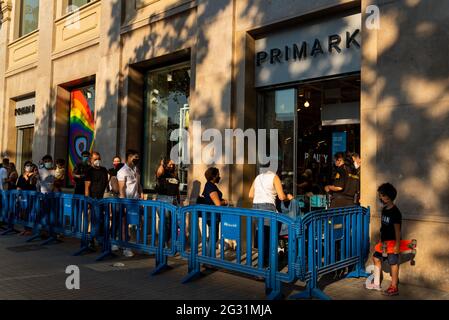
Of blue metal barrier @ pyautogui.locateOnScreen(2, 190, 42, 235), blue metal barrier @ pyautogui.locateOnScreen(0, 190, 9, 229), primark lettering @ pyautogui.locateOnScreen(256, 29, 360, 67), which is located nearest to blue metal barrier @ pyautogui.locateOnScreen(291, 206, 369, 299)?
primark lettering @ pyautogui.locateOnScreen(256, 29, 360, 67)

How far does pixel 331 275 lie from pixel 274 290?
1559 mm

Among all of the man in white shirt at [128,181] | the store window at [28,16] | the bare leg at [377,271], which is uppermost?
the store window at [28,16]

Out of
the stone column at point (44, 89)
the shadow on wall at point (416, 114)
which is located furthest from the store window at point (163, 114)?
the shadow on wall at point (416, 114)

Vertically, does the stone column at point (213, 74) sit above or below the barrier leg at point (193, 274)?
above

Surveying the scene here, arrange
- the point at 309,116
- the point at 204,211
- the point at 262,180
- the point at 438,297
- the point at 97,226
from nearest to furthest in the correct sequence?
the point at 438,297, the point at 204,211, the point at 262,180, the point at 97,226, the point at 309,116

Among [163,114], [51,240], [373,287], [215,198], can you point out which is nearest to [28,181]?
[51,240]

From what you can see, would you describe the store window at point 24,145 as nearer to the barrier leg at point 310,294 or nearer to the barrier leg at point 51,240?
the barrier leg at point 51,240

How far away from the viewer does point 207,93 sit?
952 cm

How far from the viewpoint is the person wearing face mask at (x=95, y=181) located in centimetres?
933

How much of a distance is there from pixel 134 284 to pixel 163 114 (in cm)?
618

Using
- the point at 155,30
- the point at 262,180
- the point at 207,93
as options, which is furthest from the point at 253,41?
the point at 262,180

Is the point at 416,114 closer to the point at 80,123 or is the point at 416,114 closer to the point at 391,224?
the point at 391,224

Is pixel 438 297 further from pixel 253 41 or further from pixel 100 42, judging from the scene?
pixel 100 42
